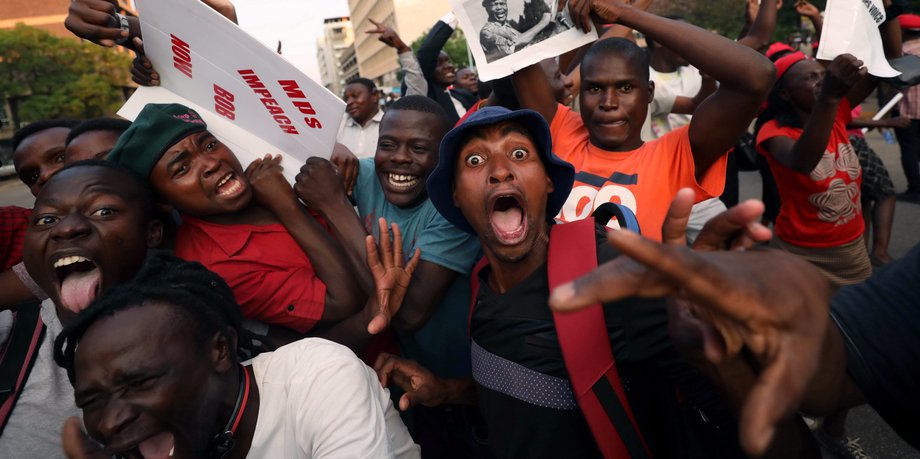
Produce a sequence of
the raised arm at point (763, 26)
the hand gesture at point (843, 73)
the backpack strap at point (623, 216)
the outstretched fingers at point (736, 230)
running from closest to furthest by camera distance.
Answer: the outstretched fingers at point (736, 230) < the backpack strap at point (623, 216) < the hand gesture at point (843, 73) < the raised arm at point (763, 26)

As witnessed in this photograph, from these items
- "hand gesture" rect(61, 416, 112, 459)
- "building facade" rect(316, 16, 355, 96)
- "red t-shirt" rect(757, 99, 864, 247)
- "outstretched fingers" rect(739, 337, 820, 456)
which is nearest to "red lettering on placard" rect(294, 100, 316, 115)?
"hand gesture" rect(61, 416, 112, 459)

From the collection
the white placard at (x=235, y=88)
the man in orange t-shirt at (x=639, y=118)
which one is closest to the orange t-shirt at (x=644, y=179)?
the man in orange t-shirt at (x=639, y=118)

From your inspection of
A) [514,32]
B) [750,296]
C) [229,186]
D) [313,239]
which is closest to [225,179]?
[229,186]

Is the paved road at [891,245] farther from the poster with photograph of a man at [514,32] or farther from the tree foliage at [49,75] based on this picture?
the tree foliage at [49,75]

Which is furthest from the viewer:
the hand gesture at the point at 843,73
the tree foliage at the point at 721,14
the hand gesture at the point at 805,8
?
the tree foliage at the point at 721,14

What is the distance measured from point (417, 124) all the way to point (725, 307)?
1.67 metres

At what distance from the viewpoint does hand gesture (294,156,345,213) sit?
6.42ft

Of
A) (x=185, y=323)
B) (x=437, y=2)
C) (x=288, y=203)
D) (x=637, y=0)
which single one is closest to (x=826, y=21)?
(x=637, y=0)

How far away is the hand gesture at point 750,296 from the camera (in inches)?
26.2

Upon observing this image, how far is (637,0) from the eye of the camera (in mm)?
2594

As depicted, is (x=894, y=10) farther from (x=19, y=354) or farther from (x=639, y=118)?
(x=19, y=354)

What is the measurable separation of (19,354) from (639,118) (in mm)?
2516

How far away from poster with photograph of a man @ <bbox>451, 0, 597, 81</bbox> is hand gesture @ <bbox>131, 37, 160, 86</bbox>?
1266 millimetres

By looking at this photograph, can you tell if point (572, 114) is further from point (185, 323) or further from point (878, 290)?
point (185, 323)
